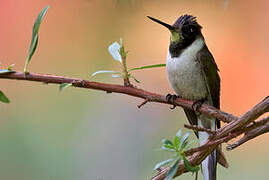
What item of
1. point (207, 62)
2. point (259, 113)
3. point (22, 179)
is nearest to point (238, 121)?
point (259, 113)

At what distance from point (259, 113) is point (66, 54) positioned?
246 centimetres

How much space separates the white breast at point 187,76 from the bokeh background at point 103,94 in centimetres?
43

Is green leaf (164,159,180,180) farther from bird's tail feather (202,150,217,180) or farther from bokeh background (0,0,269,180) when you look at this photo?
bokeh background (0,0,269,180)

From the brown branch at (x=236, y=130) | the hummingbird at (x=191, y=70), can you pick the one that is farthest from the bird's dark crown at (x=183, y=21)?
the brown branch at (x=236, y=130)

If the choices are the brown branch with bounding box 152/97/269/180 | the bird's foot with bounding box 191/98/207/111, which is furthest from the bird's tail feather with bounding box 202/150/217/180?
the brown branch with bounding box 152/97/269/180

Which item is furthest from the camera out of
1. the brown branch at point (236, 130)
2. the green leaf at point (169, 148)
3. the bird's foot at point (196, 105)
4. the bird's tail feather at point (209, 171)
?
the bird's tail feather at point (209, 171)

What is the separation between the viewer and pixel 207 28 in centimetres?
299

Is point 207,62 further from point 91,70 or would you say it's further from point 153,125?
point 91,70

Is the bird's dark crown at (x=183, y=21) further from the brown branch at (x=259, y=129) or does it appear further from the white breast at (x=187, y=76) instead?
the brown branch at (x=259, y=129)

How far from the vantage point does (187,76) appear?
207 cm

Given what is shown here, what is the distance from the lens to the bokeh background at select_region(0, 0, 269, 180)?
257 cm

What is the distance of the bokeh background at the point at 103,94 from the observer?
2566 millimetres

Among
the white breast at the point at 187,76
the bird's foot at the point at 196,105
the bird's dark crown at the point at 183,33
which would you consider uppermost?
the bird's dark crown at the point at 183,33

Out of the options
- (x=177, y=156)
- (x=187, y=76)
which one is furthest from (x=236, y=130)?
(x=187, y=76)
